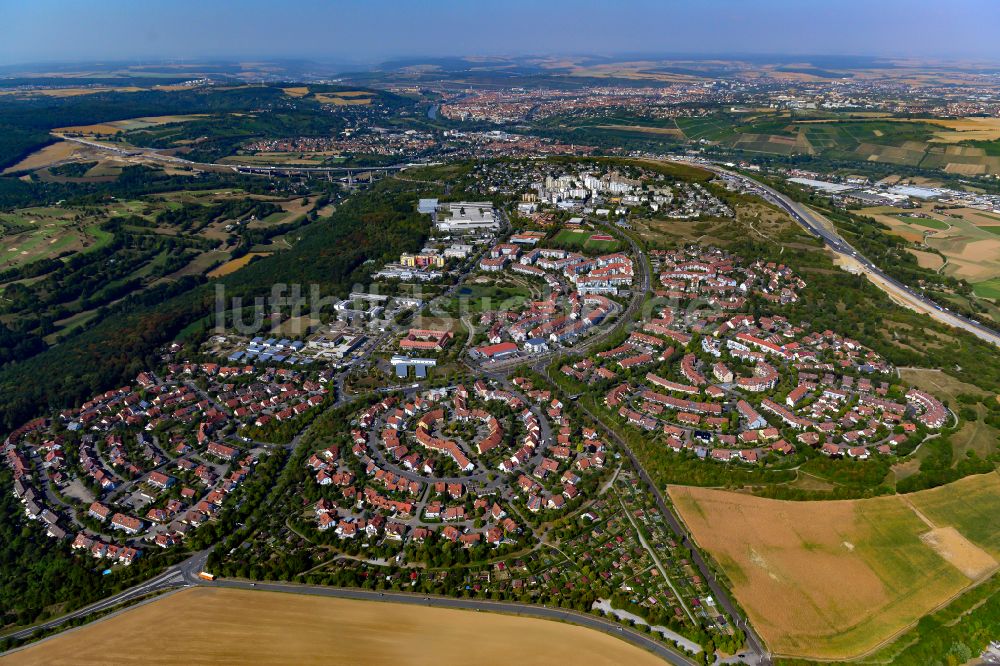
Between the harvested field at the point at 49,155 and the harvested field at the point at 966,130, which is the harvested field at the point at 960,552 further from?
the harvested field at the point at 49,155

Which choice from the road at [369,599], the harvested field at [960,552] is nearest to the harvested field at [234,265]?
the road at [369,599]

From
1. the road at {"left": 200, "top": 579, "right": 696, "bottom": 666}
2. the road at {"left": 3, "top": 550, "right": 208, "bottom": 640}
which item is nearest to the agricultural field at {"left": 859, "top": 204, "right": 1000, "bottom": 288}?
the road at {"left": 200, "top": 579, "right": 696, "bottom": 666}

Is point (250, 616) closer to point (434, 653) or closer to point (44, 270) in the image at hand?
point (434, 653)

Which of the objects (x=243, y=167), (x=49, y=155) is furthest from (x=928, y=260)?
(x=49, y=155)

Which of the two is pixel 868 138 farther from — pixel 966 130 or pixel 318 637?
pixel 318 637

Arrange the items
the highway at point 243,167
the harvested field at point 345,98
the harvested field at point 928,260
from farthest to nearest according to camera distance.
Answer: the harvested field at point 345,98
the highway at point 243,167
the harvested field at point 928,260

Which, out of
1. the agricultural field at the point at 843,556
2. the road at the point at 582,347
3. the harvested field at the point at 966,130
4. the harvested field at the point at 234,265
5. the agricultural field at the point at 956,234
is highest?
the harvested field at the point at 966,130

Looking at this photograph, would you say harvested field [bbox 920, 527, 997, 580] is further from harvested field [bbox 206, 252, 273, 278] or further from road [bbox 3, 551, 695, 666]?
harvested field [bbox 206, 252, 273, 278]
